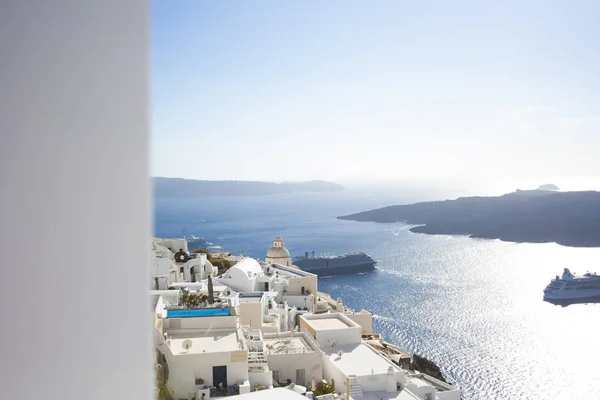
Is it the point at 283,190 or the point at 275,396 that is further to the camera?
the point at 283,190

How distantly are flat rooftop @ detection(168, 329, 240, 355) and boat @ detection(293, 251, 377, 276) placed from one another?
28.0 m

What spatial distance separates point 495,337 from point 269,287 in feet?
39.9

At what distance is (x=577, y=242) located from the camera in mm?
47719

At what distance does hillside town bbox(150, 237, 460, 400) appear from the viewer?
20.2 feet

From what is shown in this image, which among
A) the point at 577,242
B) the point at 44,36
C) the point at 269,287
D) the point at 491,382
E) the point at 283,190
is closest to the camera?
the point at 44,36

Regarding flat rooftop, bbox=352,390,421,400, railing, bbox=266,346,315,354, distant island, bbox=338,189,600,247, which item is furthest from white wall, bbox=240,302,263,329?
distant island, bbox=338,189,600,247

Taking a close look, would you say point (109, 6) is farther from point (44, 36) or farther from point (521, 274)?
point (521, 274)

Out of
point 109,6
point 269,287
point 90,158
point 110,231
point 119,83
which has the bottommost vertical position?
point 269,287

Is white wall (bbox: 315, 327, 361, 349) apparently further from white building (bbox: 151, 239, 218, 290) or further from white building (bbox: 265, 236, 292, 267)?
white building (bbox: 265, 236, 292, 267)

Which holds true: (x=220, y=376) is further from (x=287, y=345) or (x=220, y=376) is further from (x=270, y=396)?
(x=287, y=345)

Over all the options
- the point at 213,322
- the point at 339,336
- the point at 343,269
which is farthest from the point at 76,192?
the point at 343,269

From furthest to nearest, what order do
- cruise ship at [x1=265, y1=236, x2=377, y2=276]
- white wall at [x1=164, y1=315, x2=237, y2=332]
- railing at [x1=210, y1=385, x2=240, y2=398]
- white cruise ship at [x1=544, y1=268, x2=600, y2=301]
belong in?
1. cruise ship at [x1=265, y1=236, x2=377, y2=276]
2. white cruise ship at [x1=544, y1=268, x2=600, y2=301]
3. white wall at [x1=164, y1=315, x2=237, y2=332]
4. railing at [x1=210, y1=385, x2=240, y2=398]

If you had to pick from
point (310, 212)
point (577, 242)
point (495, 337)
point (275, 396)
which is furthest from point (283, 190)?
point (275, 396)

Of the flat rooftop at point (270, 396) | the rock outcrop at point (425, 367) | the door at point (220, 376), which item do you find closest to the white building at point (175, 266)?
the door at point (220, 376)
